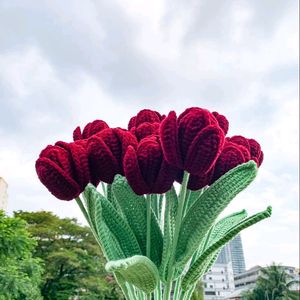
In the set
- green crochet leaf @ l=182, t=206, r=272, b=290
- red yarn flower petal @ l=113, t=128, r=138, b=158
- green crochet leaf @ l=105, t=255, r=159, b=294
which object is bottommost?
green crochet leaf @ l=105, t=255, r=159, b=294

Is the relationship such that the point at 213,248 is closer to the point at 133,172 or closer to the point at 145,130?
the point at 133,172

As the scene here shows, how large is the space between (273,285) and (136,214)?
16.8 m

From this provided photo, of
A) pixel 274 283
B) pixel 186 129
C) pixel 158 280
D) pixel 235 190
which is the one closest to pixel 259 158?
pixel 235 190

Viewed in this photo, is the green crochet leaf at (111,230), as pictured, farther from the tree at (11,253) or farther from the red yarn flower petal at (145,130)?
the tree at (11,253)

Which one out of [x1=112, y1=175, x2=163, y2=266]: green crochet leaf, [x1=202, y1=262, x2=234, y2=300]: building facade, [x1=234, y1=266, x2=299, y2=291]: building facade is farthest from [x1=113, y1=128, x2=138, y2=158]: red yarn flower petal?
[x1=202, y1=262, x2=234, y2=300]: building facade

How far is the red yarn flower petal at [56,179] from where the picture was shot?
121 centimetres

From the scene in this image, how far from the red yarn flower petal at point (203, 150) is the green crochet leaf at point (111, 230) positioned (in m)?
0.29

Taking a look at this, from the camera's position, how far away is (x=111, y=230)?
50.3 inches

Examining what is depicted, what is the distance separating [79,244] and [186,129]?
408 inches

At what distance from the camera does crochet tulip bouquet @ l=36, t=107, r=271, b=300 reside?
1.14 meters

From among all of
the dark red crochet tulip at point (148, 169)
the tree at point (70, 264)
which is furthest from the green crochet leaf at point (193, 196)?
the tree at point (70, 264)

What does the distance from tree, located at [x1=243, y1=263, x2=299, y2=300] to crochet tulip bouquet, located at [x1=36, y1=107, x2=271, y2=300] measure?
645 inches

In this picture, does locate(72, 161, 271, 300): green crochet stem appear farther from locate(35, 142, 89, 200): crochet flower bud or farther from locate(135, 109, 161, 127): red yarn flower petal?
locate(135, 109, 161, 127): red yarn flower petal

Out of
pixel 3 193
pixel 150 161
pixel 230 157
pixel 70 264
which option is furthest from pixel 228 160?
pixel 3 193
